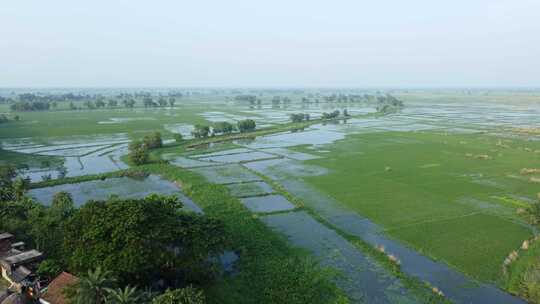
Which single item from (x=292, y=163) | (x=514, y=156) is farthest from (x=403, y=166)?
(x=514, y=156)

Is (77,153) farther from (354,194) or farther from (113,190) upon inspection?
(354,194)

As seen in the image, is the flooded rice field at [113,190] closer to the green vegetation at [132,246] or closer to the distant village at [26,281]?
the green vegetation at [132,246]

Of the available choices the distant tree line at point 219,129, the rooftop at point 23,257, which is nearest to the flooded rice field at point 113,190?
the rooftop at point 23,257

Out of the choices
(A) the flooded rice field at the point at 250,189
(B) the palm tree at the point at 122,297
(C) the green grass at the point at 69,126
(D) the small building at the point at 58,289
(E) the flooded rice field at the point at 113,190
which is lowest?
(E) the flooded rice field at the point at 113,190

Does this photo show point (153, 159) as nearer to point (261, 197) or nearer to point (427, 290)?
point (261, 197)

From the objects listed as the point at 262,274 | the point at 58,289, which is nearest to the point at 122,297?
the point at 58,289
